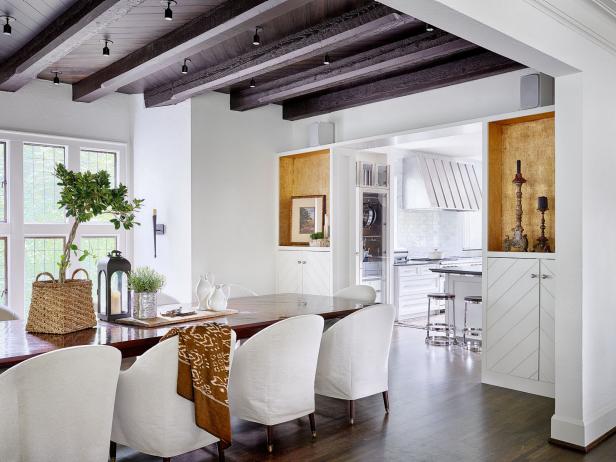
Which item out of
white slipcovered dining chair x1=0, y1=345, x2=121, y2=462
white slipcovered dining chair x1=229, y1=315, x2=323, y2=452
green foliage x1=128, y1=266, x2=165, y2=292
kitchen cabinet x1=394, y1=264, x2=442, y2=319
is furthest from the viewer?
kitchen cabinet x1=394, y1=264, x2=442, y2=319

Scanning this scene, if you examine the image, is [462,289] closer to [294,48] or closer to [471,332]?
[471,332]

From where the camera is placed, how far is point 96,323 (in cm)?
338

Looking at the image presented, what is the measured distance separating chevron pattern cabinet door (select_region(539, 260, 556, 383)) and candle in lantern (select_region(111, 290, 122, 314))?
3.19m

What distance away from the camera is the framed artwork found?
6816mm

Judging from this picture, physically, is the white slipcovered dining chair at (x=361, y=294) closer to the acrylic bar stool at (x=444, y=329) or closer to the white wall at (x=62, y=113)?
the acrylic bar stool at (x=444, y=329)

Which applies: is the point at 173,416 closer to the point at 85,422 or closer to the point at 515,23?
the point at 85,422

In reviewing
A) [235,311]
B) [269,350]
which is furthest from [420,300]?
[269,350]

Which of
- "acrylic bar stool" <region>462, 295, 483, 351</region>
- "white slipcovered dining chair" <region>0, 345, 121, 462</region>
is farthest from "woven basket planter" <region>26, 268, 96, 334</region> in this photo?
"acrylic bar stool" <region>462, 295, 483, 351</region>

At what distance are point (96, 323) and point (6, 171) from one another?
3423 mm

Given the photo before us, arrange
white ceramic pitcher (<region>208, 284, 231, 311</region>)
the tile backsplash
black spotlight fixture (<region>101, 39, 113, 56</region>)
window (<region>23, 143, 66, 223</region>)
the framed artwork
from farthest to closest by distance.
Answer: the tile backsplash → the framed artwork → window (<region>23, 143, 66, 223</region>) → black spotlight fixture (<region>101, 39, 113, 56</region>) → white ceramic pitcher (<region>208, 284, 231, 311</region>)

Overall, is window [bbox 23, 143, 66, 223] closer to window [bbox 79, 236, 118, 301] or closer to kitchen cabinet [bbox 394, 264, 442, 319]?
window [bbox 79, 236, 118, 301]

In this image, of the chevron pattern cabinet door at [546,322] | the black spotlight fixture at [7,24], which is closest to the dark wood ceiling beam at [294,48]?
the black spotlight fixture at [7,24]

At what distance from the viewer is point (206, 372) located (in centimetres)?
294

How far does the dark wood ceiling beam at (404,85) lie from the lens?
4.92 metres
